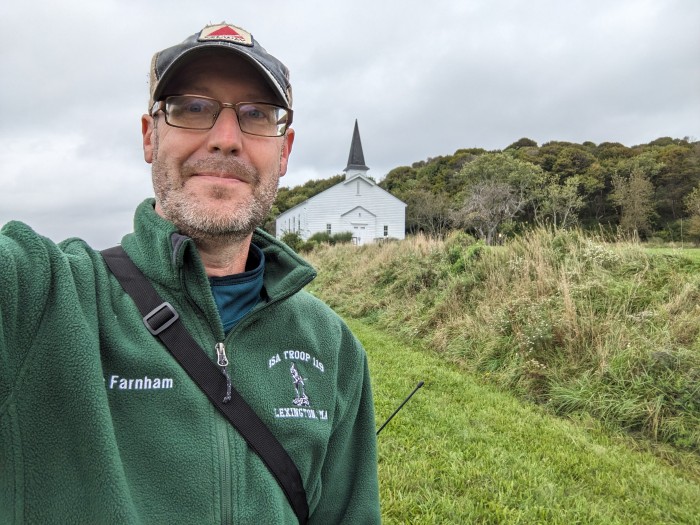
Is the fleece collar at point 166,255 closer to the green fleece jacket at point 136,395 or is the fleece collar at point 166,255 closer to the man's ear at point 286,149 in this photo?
the green fleece jacket at point 136,395

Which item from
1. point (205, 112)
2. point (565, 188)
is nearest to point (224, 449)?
point (205, 112)

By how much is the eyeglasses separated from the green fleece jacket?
0.32m

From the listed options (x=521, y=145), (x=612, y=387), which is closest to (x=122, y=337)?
(x=612, y=387)

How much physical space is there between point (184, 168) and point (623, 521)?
386cm

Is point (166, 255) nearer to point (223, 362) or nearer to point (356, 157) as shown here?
point (223, 362)

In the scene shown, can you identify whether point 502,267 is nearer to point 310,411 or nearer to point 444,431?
point 444,431

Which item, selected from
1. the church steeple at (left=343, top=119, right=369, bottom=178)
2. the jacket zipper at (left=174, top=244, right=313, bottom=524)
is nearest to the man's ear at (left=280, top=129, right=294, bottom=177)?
the jacket zipper at (left=174, top=244, right=313, bottom=524)

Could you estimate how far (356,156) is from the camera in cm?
6744

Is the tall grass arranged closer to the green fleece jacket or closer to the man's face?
the green fleece jacket

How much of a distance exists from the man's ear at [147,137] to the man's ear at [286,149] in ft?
1.48

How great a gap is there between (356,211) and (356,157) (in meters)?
16.7

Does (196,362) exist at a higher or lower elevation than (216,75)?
lower

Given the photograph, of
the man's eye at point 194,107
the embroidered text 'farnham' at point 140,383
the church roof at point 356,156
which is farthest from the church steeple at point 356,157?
the embroidered text 'farnham' at point 140,383

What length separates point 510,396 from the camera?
5930mm
